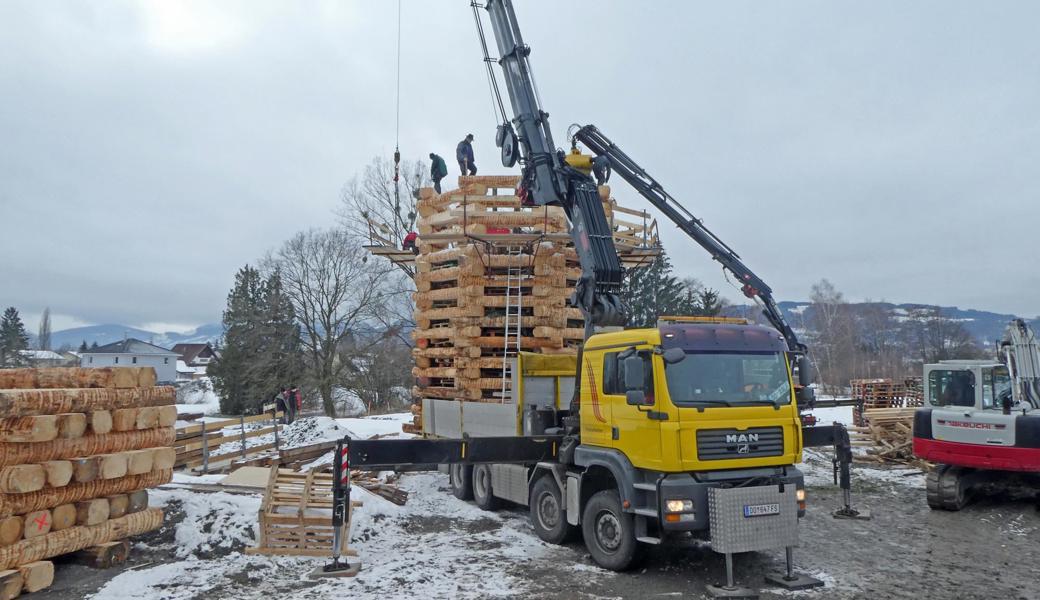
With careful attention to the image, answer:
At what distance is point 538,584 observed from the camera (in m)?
7.79

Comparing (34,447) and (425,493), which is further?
(425,493)

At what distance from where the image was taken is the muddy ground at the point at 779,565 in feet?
24.8

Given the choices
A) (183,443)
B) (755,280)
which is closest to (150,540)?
(183,443)

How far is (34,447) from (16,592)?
1466 mm

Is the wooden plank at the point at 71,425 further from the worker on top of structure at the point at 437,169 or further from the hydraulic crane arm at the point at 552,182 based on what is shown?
the worker on top of structure at the point at 437,169

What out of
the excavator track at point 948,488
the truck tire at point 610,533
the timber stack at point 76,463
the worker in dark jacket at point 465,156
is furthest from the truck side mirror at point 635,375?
the worker in dark jacket at point 465,156

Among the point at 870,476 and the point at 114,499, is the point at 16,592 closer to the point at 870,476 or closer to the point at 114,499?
the point at 114,499

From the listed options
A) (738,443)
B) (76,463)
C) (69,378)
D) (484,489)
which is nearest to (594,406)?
(738,443)

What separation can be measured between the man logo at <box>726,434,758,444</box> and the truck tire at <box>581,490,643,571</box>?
1.45 meters

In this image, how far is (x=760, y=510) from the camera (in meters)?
7.46

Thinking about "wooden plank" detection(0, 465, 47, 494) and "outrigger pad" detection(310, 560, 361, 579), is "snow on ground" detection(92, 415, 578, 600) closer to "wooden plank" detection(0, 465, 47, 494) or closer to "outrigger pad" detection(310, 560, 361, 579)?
"outrigger pad" detection(310, 560, 361, 579)

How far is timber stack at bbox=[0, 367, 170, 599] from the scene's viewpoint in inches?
290

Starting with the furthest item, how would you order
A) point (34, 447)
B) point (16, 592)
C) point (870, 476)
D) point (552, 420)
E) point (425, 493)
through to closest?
point (870, 476) → point (425, 493) → point (552, 420) → point (34, 447) → point (16, 592)

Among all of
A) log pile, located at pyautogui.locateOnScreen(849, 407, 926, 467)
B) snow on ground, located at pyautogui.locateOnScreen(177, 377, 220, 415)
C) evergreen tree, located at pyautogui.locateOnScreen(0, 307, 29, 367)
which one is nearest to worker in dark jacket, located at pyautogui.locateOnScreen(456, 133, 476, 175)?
log pile, located at pyautogui.locateOnScreen(849, 407, 926, 467)
